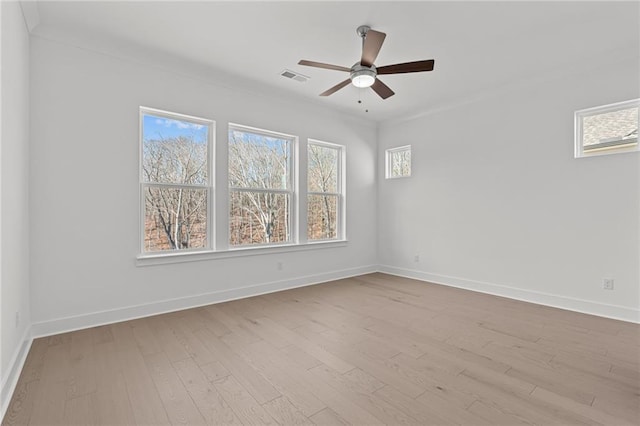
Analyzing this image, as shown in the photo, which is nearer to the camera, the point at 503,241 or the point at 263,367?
the point at 263,367

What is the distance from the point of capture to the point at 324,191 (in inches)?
212

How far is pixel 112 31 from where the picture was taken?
9.77 ft

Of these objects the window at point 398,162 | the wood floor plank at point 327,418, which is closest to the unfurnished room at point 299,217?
the wood floor plank at point 327,418

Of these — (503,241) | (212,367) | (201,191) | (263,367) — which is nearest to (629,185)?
(503,241)

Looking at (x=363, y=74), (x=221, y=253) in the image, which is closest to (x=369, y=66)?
(x=363, y=74)

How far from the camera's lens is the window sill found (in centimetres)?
349

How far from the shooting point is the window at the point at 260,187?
4.30m

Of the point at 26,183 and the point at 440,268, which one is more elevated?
the point at 26,183

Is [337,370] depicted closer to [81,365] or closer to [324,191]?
[81,365]

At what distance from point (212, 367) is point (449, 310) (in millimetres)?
2762

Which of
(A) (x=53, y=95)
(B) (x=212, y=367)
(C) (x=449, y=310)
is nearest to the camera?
(B) (x=212, y=367)

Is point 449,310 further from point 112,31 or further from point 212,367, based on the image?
point 112,31

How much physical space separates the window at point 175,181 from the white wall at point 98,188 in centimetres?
16

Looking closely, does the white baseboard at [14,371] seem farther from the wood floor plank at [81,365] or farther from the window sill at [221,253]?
the window sill at [221,253]
